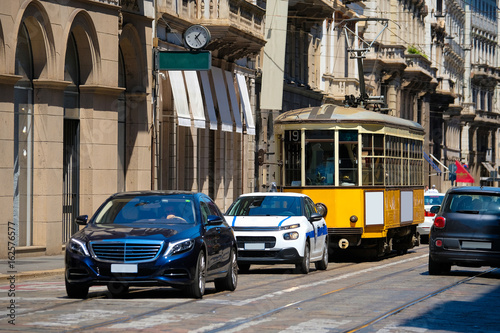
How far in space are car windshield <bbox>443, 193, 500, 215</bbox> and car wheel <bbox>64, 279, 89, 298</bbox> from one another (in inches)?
330

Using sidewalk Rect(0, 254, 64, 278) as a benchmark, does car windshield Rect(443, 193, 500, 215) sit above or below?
above

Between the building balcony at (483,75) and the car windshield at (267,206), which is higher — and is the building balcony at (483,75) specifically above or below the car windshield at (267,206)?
above

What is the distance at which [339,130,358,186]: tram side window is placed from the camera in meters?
25.6

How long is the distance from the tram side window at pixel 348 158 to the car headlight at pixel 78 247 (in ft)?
38.1

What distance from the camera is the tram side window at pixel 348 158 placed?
84.0 ft

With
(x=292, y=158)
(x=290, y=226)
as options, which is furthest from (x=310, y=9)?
(x=290, y=226)

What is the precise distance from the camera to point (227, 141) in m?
39.6

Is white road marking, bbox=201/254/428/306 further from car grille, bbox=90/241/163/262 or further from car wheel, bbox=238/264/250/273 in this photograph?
car wheel, bbox=238/264/250/273

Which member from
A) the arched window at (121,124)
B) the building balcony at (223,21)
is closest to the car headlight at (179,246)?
the arched window at (121,124)

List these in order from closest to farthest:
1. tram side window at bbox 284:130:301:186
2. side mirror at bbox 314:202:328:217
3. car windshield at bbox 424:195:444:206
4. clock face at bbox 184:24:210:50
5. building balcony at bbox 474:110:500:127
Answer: side mirror at bbox 314:202:328:217, tram side window at bbox 284:130:301:186, clock face at bbox 184:24:210:50, car windshield at bbox 424:195:444:206, building balcony at bbox 474:110:500:127

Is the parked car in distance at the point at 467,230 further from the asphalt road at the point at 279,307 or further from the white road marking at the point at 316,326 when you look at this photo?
the white road marking at the point at 316,326

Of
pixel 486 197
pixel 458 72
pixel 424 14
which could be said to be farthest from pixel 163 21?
pixel 458 72

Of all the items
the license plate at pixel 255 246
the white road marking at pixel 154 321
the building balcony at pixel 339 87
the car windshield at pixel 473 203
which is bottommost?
A: the white road marking at pixel 154 321

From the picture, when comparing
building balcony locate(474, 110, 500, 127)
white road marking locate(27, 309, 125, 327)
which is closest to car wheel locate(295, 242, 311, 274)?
white road marking locate(27, 309, 125, 327)
